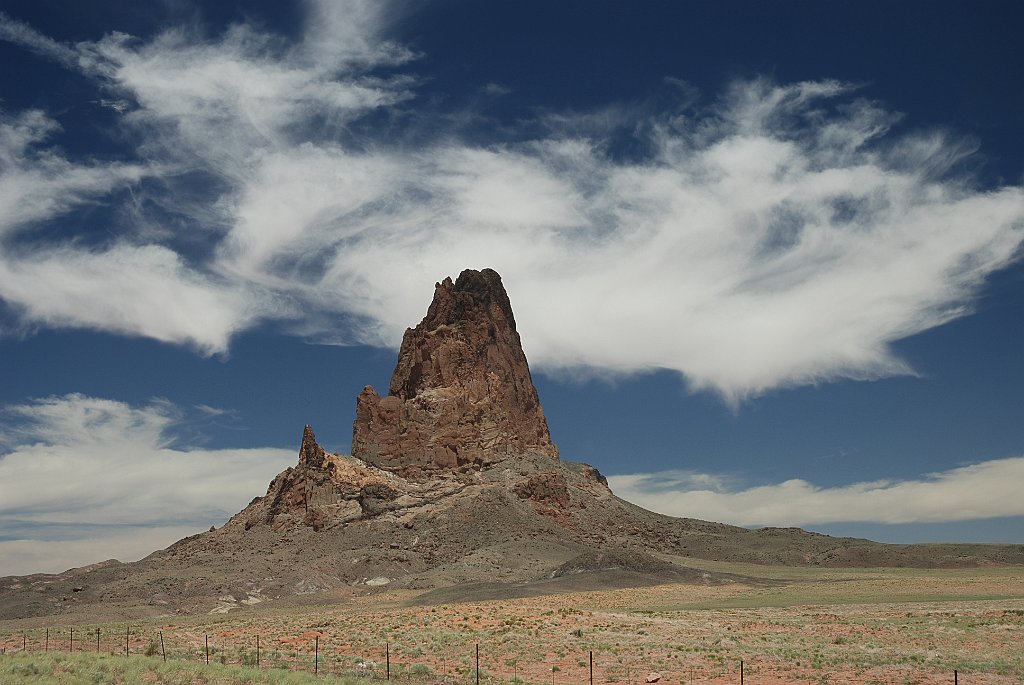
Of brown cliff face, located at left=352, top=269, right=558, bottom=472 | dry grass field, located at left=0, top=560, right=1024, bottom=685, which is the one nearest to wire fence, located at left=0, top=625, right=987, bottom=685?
dry grass field, located at left=0, top=560, right=1024, bottom=685

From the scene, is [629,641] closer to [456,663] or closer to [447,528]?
[456,663]

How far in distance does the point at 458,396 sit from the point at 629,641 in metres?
110

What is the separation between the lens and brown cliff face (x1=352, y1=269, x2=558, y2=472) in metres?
150

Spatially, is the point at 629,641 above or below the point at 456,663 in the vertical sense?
below

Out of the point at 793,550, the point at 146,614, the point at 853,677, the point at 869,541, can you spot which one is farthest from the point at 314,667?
the point at 869,541

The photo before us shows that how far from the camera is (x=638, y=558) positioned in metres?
109

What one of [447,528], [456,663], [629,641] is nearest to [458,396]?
[447,528]

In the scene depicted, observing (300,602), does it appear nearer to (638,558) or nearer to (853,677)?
(638,558)

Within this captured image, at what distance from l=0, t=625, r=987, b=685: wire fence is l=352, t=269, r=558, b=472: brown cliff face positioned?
101 metres

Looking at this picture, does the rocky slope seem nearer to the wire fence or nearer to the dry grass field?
the dry grass field

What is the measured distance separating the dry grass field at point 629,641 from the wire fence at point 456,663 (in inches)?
3.4

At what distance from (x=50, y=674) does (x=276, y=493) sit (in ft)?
366

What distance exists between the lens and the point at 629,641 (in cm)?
4525

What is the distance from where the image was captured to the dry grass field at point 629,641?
34188mm
